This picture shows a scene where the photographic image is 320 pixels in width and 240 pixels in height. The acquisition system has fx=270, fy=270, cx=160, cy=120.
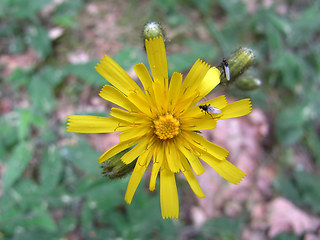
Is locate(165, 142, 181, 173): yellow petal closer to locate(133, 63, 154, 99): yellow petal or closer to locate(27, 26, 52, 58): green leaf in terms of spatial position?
locate(133, 63, 154, 99): yellow petal

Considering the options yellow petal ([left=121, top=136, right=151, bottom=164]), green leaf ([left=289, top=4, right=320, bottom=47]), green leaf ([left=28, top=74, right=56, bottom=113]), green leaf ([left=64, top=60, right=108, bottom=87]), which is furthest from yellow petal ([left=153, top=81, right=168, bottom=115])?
green leaf ([left=289, top=4, right=320, bottom=47])

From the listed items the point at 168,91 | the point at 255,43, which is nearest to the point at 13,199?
the point at 168,91

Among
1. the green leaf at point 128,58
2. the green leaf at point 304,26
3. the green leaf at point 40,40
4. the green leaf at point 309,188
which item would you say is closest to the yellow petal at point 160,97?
the green leaf at point 128,58

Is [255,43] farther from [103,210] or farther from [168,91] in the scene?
[103,210]

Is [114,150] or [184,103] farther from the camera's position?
[184,103]

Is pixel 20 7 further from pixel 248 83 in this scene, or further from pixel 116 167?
pixel 248 83

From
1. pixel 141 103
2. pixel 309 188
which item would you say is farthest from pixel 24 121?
pixel 309 188
